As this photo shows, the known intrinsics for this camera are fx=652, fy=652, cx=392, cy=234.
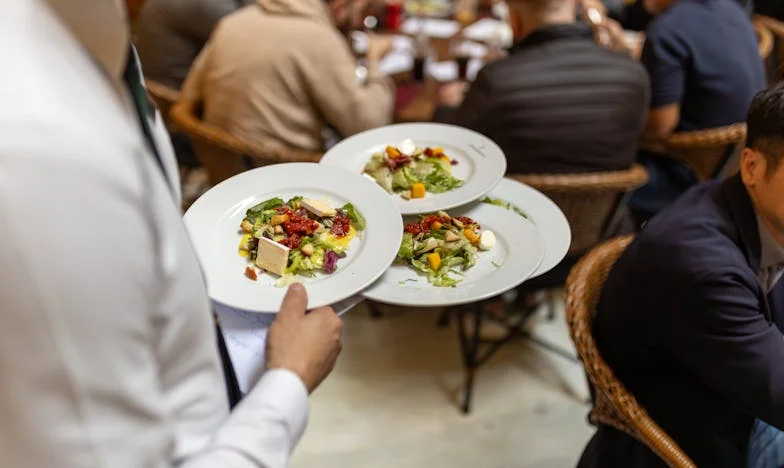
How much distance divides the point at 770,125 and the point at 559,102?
0.67 metres

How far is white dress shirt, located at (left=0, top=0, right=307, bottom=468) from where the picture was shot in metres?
0.46

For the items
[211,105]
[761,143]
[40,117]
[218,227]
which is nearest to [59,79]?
[40,117]

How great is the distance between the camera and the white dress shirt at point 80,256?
46 centimetres

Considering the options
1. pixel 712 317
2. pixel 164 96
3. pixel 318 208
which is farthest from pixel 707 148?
pixel 164 96

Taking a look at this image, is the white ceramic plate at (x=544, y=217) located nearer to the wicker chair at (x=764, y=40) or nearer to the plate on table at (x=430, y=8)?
the wicker chair at (x=764, y=40)

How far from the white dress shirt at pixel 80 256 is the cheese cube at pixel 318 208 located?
43 cm

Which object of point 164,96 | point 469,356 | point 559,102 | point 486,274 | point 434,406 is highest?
point 486,274

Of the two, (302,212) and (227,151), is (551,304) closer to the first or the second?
(227,151)

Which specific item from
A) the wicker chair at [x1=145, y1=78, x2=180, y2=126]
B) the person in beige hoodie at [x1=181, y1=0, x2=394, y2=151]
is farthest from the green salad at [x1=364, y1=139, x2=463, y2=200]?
the wicker chair at [x1=145, y1=78, x2=180, y2=126]

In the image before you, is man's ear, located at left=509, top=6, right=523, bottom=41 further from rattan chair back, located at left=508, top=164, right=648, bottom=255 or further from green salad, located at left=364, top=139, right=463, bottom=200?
green salad, located at left=364, top=139, right=463, bottom=200

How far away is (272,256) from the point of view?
3.09 ft

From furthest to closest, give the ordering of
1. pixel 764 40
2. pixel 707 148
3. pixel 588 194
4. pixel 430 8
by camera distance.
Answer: pixel 430 8, pixel 764 40, pixel 707 148, pixel 588 194

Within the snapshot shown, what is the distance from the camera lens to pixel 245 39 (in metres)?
1.89

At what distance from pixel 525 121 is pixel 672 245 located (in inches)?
27.6
